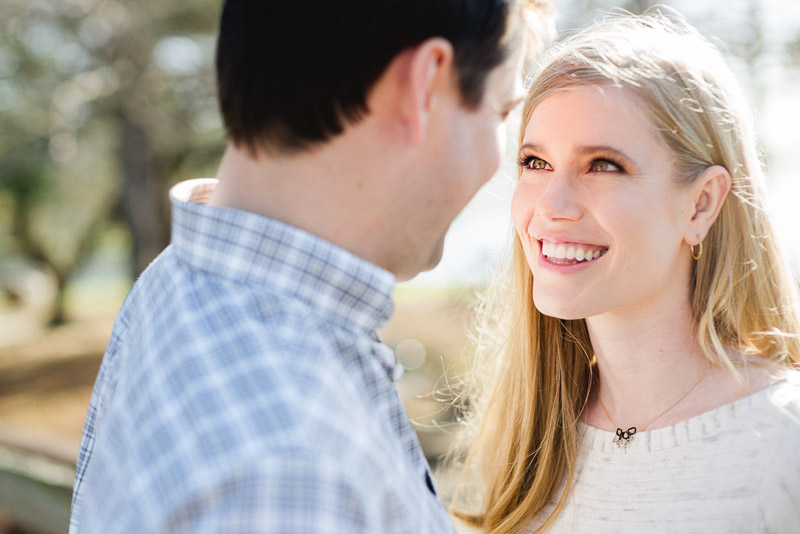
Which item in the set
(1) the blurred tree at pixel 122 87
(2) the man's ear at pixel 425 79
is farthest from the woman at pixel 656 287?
(1) the blurred tree at pixel 122 87

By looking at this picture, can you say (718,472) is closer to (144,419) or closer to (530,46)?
(530,46)

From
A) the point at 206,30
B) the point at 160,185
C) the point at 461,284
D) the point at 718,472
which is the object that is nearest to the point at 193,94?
the point at 206,30

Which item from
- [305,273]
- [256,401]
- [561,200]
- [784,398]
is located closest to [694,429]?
[784,398]

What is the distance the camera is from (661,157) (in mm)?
1977

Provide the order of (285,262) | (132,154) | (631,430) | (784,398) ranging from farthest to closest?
(132,154) < (631,430) < (784,398) < (285,262)

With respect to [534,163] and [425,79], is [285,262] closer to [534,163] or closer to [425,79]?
[425,79]

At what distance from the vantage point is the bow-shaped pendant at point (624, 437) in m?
2.11

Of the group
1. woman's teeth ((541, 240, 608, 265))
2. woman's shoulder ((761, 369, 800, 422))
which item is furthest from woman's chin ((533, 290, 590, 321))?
woman's shoulder ((761, 369, 800, 422))

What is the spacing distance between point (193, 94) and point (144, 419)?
7.76 m

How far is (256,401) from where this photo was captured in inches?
37.9

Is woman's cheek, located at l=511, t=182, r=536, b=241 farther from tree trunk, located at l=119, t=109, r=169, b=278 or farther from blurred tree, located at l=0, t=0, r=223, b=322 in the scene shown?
tree trunk, located at l=119, t=109, r=169, b=278

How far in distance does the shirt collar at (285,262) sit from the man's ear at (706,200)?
46.1 inches

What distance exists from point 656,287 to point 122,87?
6587mm

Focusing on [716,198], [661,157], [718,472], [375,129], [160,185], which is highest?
[375,129]
